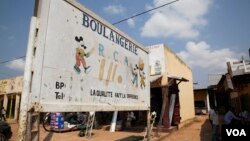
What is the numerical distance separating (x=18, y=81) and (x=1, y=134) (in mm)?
14246

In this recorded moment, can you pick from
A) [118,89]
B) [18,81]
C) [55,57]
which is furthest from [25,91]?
[18,81]

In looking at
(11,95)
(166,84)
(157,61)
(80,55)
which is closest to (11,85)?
(11,95)

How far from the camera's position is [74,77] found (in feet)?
10.5

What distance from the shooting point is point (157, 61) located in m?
13.3

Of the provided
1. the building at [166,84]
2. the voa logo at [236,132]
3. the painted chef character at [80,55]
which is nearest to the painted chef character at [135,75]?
the painted chef character at [80,55]

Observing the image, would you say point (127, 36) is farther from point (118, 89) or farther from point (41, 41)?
point (41, 41)

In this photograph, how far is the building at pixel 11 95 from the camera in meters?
21.7

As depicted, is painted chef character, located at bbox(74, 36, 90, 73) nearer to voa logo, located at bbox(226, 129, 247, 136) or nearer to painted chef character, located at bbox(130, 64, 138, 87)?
painted chef character, located at bbox(130, 64, 138, 87)

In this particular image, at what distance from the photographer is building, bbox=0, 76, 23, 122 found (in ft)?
71.2

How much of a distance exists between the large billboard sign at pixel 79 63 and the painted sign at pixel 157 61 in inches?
329

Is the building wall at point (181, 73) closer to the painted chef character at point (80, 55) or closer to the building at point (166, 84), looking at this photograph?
the building at point (166, 84)

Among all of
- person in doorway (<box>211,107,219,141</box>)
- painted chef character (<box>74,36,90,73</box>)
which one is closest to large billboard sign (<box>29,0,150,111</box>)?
painted chef character (<box>74,36,90,73</box>)

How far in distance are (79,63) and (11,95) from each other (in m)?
23.2

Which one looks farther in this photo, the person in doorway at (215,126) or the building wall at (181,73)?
the building wall at (181,73)
